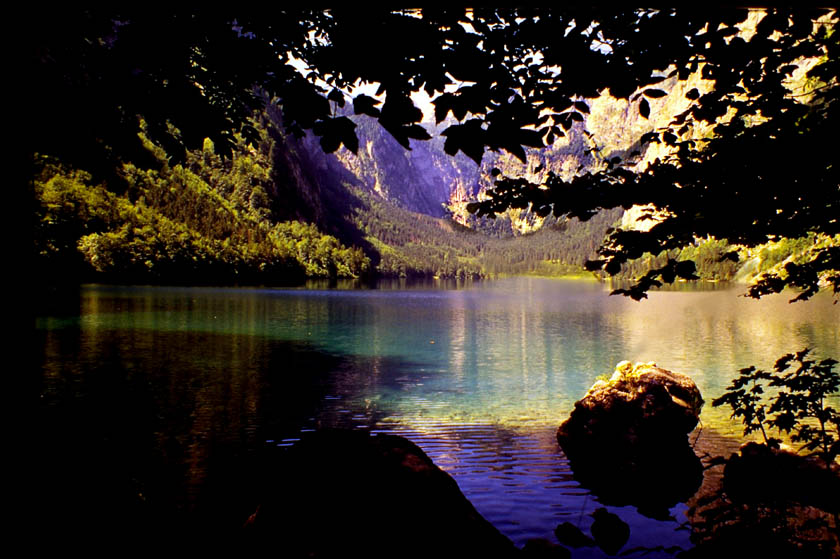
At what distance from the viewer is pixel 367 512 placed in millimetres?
5344

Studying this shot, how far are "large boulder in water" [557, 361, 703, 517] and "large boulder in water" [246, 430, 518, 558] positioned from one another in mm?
9540

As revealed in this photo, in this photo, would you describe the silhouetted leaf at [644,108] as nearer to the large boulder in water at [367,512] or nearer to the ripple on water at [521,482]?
the large boulder in water at [367,512]

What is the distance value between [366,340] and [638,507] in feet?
107

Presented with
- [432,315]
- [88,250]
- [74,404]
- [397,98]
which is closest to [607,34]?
[397,98]

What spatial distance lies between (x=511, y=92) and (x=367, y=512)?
4.35 m

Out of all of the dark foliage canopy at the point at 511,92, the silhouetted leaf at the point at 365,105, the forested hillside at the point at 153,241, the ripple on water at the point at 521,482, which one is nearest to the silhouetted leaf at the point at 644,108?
the dark foliage canopy at the point at 511,92

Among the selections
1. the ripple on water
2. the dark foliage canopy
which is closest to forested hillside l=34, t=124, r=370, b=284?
the ripple on water

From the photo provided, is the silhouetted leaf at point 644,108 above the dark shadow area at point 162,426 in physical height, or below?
above

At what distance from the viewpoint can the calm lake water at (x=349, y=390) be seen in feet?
40.3

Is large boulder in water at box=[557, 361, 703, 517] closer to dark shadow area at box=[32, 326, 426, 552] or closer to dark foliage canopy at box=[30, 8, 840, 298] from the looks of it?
dark shadow area at box=[32, 326, 426, 552]

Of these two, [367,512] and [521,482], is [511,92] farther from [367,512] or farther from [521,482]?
[521,482]

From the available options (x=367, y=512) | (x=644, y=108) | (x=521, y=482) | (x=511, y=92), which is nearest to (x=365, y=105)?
(x=511, y=92)

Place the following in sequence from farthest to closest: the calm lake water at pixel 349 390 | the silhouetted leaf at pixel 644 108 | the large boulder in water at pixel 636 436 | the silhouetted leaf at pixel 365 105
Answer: the large boulder in water at pixel 636 436 → the calm lake water at pixel 349 390 → the silhouetted leaf at pixel 644 108 → the silhouetted leaf at pixel 365 105

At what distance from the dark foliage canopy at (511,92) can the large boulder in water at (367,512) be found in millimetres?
3072
